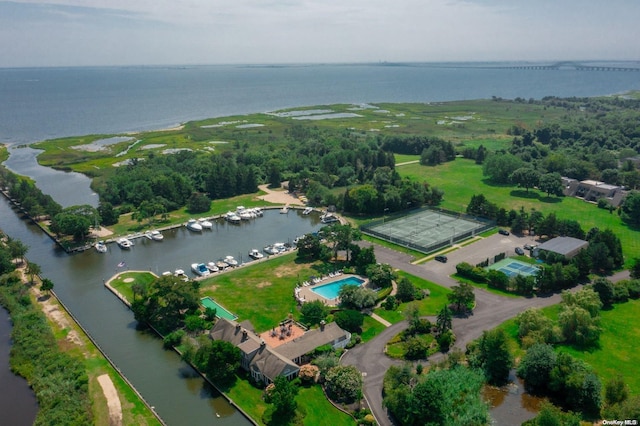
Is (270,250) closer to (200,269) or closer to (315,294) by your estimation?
(200,269)

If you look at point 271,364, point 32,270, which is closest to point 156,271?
point 32,270

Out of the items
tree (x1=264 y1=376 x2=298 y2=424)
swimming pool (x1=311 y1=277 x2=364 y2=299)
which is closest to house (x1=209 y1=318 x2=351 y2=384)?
tree (x1=264 y1=376 x2=298 y2=424)

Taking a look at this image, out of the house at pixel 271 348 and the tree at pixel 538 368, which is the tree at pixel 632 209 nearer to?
the tree at pixel 538 368

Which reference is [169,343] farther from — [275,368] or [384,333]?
[384,333]

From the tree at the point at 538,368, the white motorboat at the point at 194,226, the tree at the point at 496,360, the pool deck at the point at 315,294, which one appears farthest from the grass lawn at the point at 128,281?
the tree at the point at 538,368

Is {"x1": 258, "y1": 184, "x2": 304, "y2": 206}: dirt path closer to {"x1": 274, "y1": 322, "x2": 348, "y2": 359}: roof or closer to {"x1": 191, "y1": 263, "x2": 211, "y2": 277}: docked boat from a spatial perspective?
{"x1": 191, "y1": 263, "x2": 211, "y2": 277}: docked boat
